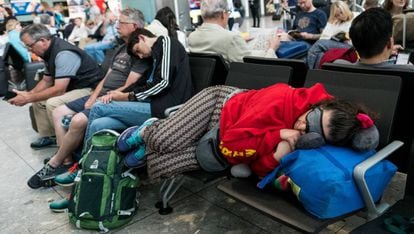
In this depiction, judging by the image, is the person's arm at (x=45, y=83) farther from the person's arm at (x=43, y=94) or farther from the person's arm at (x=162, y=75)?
the person's arm at (x=162, y=75)

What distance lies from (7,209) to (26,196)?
18cm

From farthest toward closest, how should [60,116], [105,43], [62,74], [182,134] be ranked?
[105,43] → [62,74] → [60,116] → [182,134]

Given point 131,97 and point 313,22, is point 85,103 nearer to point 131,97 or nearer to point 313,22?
point 131,97

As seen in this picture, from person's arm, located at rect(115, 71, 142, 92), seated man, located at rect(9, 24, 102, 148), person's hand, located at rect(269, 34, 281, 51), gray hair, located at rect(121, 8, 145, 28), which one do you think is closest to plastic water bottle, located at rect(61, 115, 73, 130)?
seated man, located at rect(9, 24, 102, 148)

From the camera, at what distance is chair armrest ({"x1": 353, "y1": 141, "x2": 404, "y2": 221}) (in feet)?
4.75

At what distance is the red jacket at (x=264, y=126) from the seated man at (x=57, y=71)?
6.33 ft

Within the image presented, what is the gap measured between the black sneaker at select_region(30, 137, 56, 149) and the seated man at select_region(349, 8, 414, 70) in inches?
119

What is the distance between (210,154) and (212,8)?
139 centimetres

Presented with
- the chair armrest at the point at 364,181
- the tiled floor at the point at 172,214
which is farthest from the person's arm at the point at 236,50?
the chair armrest at the point at 364,181

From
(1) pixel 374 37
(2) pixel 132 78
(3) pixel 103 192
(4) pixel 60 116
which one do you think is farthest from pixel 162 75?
(1) pixel 374 37

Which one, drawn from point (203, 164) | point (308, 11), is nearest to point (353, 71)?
point (203, 164)

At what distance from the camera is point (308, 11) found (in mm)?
4504

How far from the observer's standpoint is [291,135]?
5.35ft

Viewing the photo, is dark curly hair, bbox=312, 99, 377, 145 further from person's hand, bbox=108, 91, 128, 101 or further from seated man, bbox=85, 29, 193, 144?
person's hand, bbox=108, 91, 128, 101
